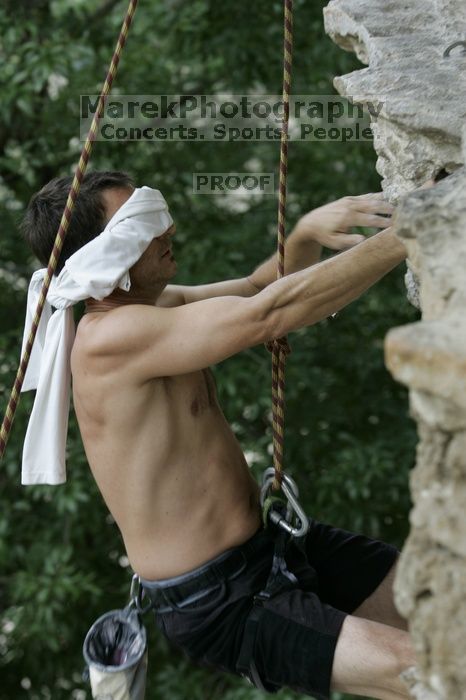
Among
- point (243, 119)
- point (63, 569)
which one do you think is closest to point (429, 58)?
point (243, 119)

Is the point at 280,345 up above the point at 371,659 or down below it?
above

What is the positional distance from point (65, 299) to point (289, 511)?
0.68 m

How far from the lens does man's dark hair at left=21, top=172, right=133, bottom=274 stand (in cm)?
249

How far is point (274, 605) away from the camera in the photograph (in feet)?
7.72

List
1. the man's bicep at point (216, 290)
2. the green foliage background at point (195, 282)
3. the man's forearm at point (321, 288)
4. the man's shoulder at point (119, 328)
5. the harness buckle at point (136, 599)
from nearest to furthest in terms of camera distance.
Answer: the man's forearm at point (321, 288) → the man's shoulder at point (119, 328) → the harness buckle at point (136, 599) → the man's bicep at point (216, 290) → the green foliage background at point (195, 282)

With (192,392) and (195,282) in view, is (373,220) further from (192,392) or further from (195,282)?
(195,282)

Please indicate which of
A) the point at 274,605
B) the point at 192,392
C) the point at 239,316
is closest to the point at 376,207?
the point at 239,316

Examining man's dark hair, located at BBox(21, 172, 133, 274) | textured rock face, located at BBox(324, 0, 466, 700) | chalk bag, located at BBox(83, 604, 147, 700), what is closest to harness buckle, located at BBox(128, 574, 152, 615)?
chalk bag, located at BBox(83, 604, 147, 700)

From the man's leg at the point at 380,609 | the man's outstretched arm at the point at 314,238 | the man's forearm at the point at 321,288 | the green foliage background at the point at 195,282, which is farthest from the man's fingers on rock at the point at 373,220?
the green foliage background at the point at 195,282

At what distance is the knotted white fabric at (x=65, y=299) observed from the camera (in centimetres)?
237

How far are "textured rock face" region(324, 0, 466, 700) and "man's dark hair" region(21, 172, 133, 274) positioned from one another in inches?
26.4

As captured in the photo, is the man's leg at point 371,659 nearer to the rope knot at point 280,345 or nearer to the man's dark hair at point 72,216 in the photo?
the rope knot at point 280,345

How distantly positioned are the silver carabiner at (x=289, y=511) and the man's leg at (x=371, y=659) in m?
0.23

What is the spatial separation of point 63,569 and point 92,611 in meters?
0.47
